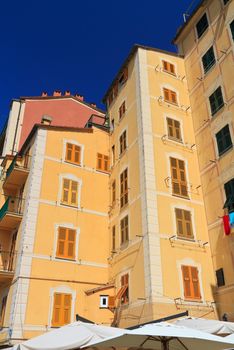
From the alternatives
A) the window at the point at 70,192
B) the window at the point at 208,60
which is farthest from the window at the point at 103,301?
the window at the point at 208,60

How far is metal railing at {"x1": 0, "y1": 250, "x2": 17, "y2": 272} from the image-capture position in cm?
1941

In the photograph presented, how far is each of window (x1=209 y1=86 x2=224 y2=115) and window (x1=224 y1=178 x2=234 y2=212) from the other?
15.2ft

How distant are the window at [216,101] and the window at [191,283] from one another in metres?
8.84

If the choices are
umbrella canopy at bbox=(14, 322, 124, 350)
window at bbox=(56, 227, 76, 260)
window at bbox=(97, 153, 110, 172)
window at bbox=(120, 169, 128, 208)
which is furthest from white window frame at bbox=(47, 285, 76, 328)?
umbrella canopy at bbox=(14, 322, 124, 350)

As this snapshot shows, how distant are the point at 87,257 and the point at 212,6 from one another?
56.3 feet

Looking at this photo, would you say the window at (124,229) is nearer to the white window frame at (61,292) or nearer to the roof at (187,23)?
the white window frame at (61,292)

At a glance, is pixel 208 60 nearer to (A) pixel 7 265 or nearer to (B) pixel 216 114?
(B) pixel 216 114

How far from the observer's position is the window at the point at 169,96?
22.4m

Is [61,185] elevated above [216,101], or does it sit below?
below

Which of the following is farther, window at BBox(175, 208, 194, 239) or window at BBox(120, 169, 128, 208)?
window at BBox(120, 169, 128, 208)

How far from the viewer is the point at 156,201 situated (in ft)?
58.3

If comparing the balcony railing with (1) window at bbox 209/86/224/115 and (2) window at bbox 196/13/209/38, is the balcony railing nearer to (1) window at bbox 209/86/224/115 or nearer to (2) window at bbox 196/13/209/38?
(1) window at bbox 209/86/224/115

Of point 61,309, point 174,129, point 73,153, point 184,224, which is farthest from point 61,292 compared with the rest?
point 174,129

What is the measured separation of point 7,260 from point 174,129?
40.9ft
